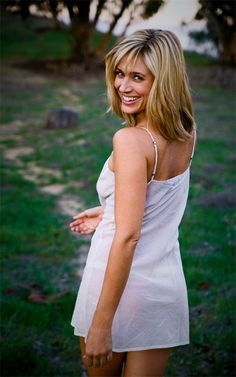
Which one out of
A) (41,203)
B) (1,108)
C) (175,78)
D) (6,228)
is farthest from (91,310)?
(1,108)

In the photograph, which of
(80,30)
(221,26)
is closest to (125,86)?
(221,26)

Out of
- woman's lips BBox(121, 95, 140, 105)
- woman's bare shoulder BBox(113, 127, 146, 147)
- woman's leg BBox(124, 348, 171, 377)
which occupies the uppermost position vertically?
woman's lips BBox(121, 95, 140, 105)

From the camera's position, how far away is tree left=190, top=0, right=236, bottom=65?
14.8 metres

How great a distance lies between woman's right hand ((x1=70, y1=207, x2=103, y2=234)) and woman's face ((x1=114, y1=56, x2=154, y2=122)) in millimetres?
656

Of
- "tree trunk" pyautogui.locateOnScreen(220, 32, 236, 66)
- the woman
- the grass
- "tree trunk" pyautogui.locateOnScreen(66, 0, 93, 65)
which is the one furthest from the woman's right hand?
"tree trunk" pyautogui.locateOnScreen(220, 32, 236, 66)

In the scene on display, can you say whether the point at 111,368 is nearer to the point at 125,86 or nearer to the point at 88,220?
the point at 88,220

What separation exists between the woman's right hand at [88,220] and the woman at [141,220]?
43 centimetres

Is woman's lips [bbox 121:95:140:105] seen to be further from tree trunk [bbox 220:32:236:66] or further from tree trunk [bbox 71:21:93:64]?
tree trunk [bbox 220:32:236:66]

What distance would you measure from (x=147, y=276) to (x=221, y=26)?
16347mm

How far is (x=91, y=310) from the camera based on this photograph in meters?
1.98

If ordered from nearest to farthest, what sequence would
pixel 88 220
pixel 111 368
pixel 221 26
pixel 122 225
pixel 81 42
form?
pixel 122 225 < pixel 111 368 < pixel 88 220 < pixel 221 26 < pixel 81 42

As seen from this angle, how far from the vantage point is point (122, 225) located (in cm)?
173

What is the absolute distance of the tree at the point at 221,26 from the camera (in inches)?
583

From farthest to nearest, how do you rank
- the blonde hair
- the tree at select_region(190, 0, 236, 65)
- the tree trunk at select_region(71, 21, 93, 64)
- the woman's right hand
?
the tree trunk at select_region(71, 21, 93, 64), the tree at select_region(190, 0, 236, 65), the woman's right hand, the blonde hair
